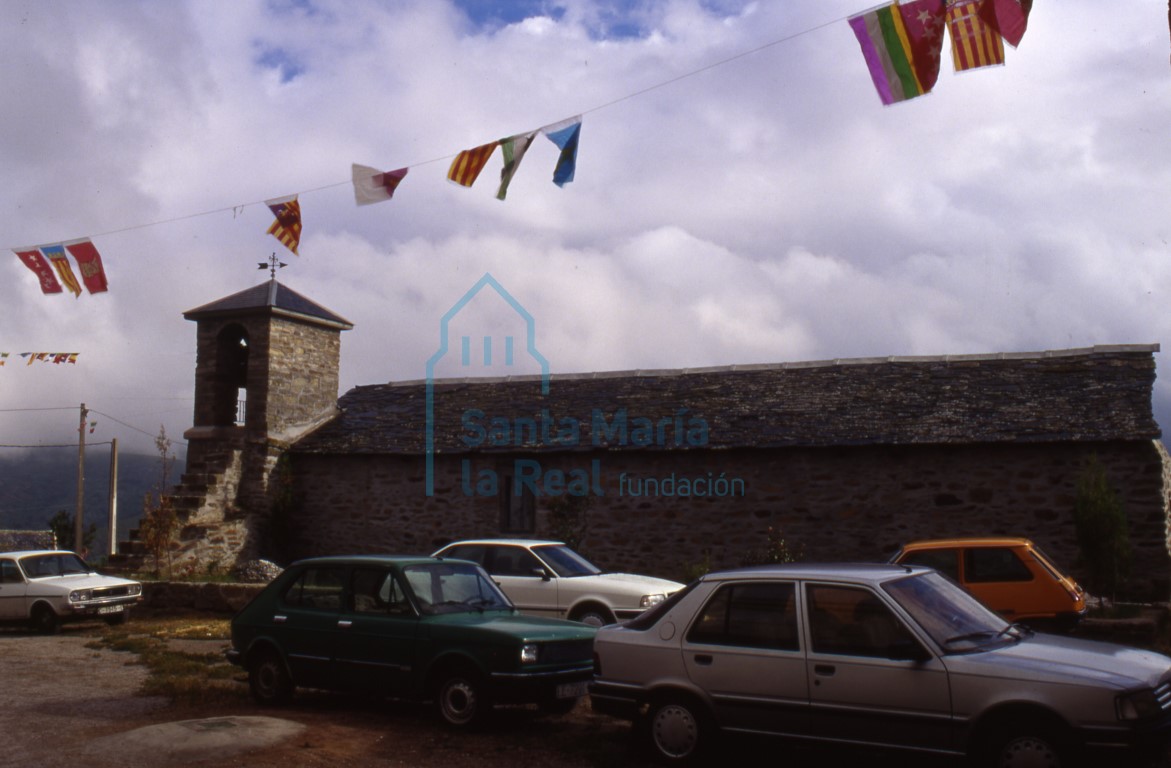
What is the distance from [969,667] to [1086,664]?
2.27 ft

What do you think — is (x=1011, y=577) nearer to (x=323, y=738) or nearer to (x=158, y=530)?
(x=323, y=738)

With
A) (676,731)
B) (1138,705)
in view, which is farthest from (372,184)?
(1138,705)

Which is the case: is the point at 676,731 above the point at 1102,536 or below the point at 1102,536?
below

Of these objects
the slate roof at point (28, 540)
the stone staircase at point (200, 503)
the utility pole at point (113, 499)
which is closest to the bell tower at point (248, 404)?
the stone staircase at point (200, 503)

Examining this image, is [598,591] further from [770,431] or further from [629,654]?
[770,431]

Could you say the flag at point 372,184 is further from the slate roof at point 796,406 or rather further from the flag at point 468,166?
the slate roof at point 796,406

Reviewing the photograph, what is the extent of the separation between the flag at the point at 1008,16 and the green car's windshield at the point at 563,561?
300 inches

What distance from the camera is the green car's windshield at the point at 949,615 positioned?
662cm

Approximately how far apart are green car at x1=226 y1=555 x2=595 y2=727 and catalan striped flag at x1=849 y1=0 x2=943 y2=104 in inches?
260

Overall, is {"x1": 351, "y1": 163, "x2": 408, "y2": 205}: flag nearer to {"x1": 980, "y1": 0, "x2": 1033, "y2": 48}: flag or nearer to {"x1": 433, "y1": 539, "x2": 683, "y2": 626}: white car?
{"x1": 433, "y1": 539, "x2": 683, "y2": 626}: white car

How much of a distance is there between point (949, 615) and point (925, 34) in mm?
6619

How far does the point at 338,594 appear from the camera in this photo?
9555 mm

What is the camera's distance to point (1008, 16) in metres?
10.3

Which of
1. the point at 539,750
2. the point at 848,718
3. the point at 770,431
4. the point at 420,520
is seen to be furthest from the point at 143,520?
the point at 848,718
